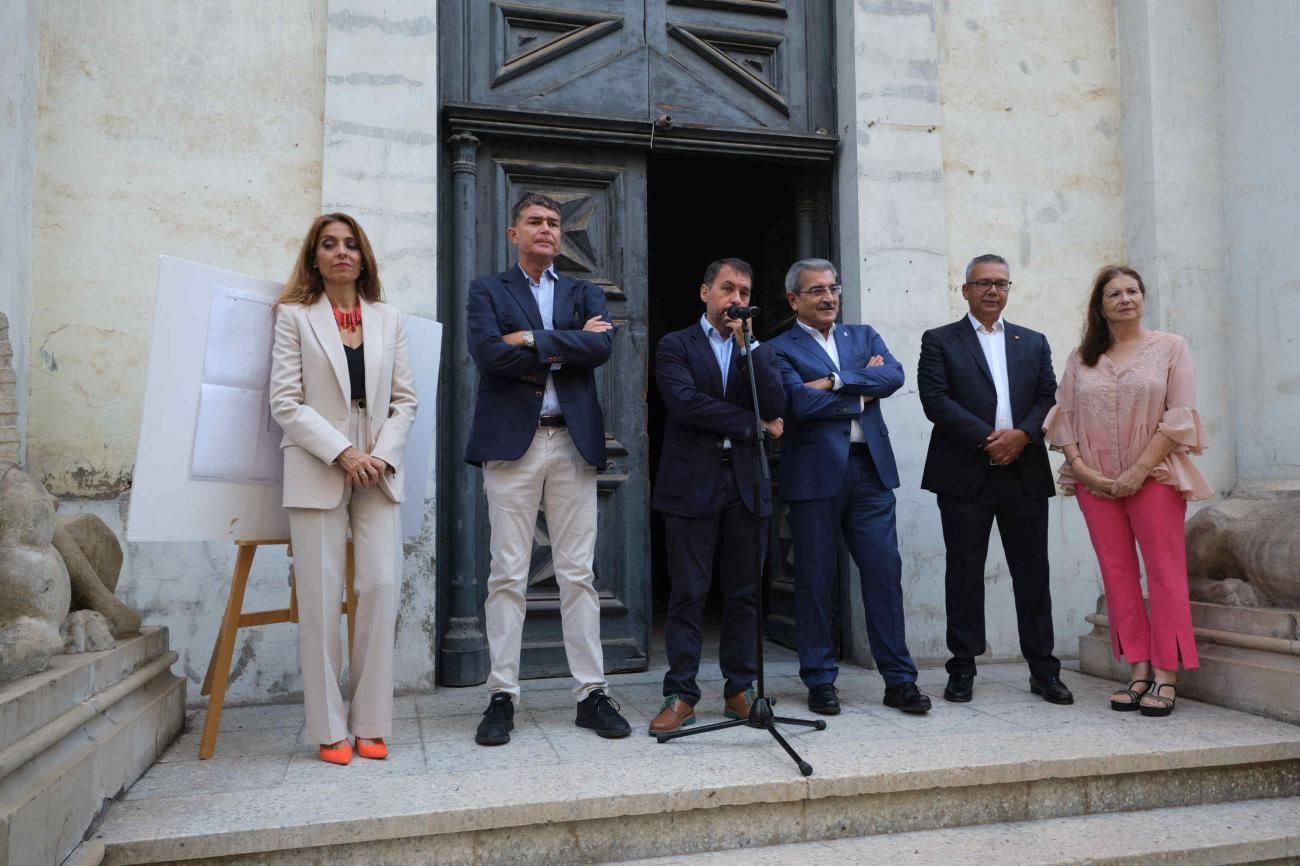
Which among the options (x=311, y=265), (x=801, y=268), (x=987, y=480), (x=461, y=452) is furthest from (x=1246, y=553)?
(x=311, y=265)

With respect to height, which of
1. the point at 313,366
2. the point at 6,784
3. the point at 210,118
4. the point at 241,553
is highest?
the point at 210,118

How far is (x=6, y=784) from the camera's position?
260 cm

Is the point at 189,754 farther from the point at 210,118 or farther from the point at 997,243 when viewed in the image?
the point at 997,243

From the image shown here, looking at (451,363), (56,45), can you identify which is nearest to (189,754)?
(451,363)

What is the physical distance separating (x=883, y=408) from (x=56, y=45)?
4668 millimetres

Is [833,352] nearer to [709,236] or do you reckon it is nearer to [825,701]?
[825,701]

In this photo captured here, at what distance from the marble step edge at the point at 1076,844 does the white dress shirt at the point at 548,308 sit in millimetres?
1804

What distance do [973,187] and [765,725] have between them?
12.7ft

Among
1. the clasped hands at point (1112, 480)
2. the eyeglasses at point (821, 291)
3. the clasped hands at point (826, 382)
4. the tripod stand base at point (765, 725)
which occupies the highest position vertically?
the eyeglasses at point (821, 291)

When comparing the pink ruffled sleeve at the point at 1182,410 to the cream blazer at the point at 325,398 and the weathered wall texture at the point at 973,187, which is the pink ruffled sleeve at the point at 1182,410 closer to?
the weathered wall texture at the point at 973,187

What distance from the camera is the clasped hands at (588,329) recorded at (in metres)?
4.06

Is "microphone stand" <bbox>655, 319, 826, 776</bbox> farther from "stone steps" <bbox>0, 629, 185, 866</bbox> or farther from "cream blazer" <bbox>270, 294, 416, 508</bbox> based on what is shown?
"stone steps" <bbox>0, 629, 185, 866</bbox>

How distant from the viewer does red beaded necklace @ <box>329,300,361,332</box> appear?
157 inches

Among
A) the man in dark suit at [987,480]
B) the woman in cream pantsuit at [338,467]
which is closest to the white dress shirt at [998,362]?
the man in dark suit at [987,480]
